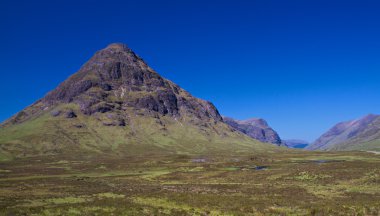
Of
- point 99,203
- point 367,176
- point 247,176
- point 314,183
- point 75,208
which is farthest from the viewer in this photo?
point 247,176

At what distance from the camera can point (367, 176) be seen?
75.4m

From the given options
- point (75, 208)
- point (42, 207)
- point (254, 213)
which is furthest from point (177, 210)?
point (42, 207)

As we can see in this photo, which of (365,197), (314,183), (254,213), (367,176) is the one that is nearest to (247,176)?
(314,183)

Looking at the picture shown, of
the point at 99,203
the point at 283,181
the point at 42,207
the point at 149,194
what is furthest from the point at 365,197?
the point at 42,207

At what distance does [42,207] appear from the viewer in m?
44.7

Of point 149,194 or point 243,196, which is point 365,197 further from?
point 149,194

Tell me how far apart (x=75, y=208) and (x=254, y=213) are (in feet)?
74.5

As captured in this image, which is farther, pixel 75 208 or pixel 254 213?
pixel 75 208

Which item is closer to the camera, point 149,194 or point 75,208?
point 75,208

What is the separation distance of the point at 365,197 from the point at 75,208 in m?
40.9

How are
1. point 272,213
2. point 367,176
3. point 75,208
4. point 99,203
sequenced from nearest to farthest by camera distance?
1. point 272,213
2. point 75,208
3. point 99,203
4. point 367,176

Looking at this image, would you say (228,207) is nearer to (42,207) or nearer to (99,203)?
(99,203)

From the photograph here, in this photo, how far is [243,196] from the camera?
179ft

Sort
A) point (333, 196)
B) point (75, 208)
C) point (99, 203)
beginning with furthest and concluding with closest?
point (333, 196) < point (99, 203) < point (75, 208)
